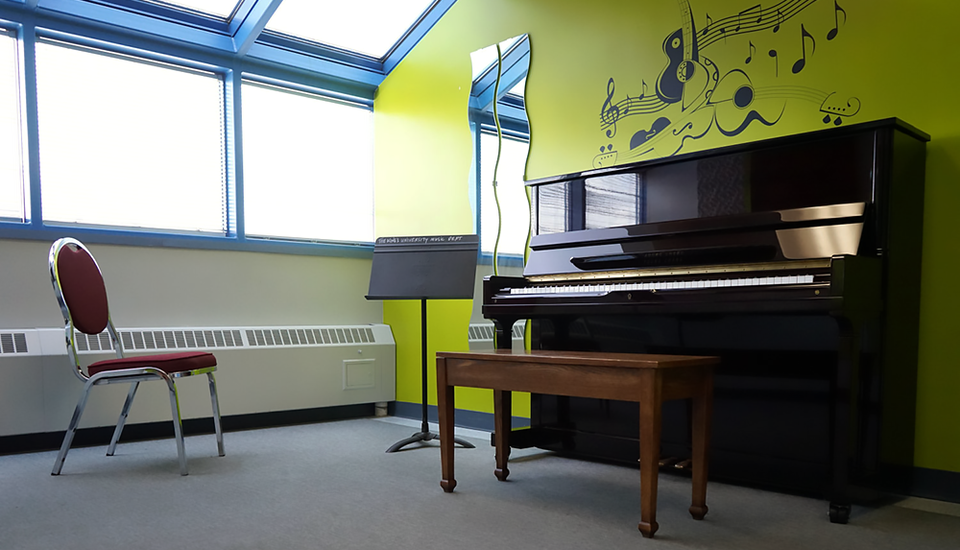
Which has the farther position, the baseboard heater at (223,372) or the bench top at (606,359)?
the baseboard heater at (223,372)

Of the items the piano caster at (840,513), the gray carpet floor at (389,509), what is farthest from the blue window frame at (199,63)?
the piano caster at (840,513)

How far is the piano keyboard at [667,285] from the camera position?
238cm

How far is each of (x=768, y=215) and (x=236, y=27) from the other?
342 cm

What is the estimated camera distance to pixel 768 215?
8.70ft

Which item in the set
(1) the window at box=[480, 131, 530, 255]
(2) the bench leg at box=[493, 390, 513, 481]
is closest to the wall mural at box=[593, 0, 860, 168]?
(1) the window at box=[480, 131, 530, 255]

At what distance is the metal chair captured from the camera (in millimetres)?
3084

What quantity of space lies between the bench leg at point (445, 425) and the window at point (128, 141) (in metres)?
2.37

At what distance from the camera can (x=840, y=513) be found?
7.70 ft

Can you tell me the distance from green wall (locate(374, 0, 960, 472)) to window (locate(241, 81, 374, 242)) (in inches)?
6.3

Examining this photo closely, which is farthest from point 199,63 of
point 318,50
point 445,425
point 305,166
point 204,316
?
point 445,425

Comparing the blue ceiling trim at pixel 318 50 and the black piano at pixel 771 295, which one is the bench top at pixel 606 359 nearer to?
the black piano at pixel 771 295

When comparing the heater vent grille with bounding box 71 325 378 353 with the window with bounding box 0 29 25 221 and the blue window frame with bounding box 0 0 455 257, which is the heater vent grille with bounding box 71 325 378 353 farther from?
the window with bounding box 0 29 25 221

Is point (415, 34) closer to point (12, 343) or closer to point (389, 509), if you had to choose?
point (12, 343)

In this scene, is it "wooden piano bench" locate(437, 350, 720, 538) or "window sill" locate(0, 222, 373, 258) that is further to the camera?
"window sill" locate(0, 222, 373, 258)
